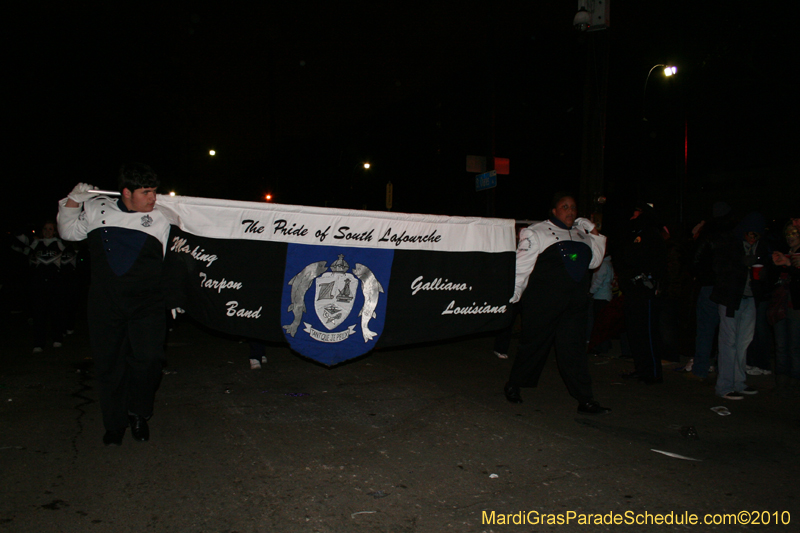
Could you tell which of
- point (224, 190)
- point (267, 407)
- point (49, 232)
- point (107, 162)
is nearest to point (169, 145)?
point (107, 162)

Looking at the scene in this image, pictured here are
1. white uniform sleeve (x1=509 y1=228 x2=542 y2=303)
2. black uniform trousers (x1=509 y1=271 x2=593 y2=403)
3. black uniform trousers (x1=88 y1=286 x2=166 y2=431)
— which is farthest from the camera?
white uniform sleeve (x1=509 y1=228 x2=542 y2=303)

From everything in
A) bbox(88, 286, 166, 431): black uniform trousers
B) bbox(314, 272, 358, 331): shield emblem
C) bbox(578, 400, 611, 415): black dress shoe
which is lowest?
bbox(578, 400, 611, 415): black dress shoe

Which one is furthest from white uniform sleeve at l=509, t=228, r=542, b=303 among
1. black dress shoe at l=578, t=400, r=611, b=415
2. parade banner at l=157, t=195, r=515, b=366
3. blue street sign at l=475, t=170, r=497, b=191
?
blue street sign at l=475, t=170, r=497, b=191

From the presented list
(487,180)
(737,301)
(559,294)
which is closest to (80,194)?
(559,294)

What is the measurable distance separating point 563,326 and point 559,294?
0.97ft

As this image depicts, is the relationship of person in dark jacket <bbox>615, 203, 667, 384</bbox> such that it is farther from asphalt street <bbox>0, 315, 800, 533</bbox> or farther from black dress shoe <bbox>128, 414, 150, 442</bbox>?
black dress shoe <bbox>128, 414, 150, 442</bbox>

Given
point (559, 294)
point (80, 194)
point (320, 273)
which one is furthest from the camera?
point (559, 294)

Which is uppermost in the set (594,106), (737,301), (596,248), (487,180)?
(594,106)

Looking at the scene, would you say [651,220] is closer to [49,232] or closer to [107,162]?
[49,232]

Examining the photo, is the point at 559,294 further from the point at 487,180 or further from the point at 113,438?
the point at 487,180

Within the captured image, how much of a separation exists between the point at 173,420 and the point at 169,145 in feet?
63.7

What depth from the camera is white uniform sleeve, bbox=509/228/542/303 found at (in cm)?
513

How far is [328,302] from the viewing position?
4770 mm

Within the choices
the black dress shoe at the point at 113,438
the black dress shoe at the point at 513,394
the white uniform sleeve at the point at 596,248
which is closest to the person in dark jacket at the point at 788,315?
the white uniform sleeve at the point at 596,248
